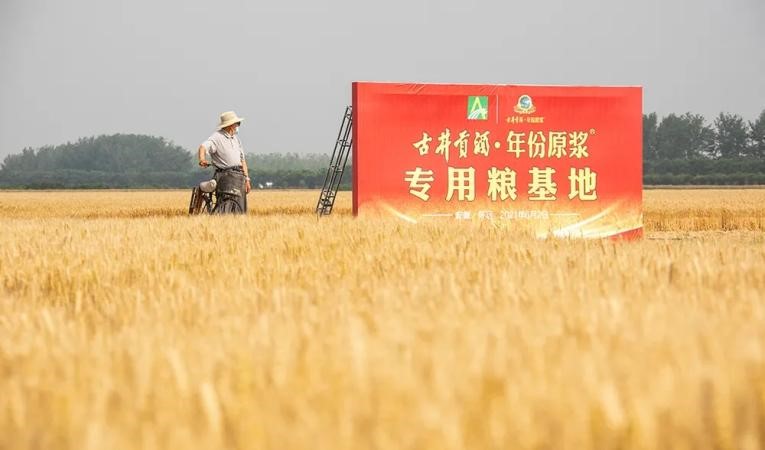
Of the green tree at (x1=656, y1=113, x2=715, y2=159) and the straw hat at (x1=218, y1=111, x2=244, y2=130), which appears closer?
the straw hat at (x1=218, y1=111, x2=244, y2=130)

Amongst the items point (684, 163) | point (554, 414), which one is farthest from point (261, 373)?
point (684, 163)

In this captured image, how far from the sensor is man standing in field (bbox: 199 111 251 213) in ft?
Answer: 39.5

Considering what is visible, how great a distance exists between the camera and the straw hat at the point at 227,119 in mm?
11992

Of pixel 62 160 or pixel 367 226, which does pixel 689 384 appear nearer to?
pixel 367 226

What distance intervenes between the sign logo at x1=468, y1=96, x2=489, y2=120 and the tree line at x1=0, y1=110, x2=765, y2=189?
2044 inches

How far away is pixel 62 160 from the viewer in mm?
110938

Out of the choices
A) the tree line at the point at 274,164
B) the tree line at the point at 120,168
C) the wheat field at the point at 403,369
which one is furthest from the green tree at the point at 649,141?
the wheat field at the point at 403,369

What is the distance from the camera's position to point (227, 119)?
12047mm

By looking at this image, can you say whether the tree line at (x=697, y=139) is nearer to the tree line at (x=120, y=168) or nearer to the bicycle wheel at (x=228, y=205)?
the tree line at (x=120, y=168)

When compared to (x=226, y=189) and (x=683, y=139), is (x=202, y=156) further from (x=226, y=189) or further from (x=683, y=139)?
(x=683, y=139)

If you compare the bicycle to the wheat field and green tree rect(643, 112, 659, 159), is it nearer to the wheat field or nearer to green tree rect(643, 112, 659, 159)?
the wheat field

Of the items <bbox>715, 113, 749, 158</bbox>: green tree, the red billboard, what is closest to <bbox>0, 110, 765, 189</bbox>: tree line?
<bbox>715, 113, 749, 158</bbox>: green tree

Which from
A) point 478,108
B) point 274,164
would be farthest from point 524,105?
point 274,164

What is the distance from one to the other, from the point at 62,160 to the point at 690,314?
11629cm
